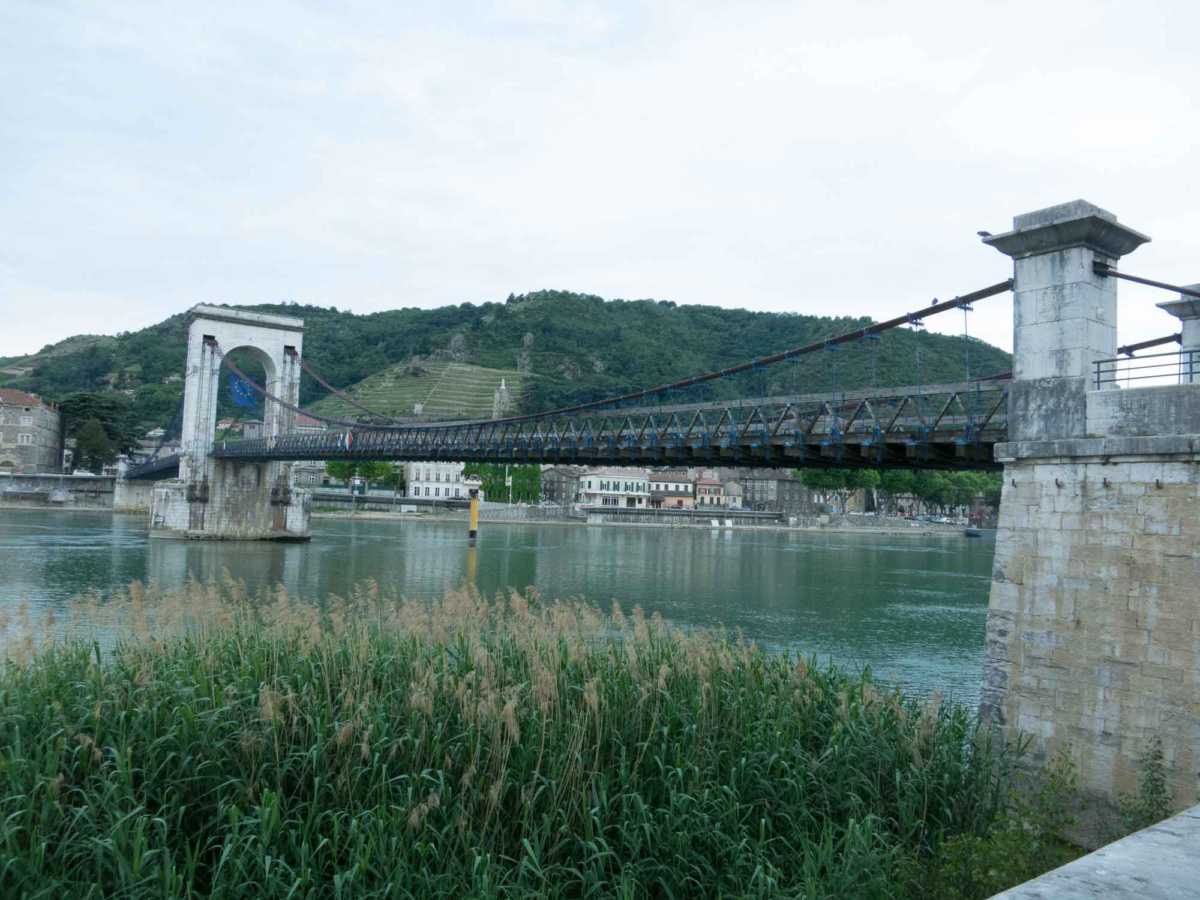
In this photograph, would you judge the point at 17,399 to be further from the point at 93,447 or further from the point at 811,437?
the point at 811,437

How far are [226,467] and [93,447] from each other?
139 ft

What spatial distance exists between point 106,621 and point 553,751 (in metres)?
4.14

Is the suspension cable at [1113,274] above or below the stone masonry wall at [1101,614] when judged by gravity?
above

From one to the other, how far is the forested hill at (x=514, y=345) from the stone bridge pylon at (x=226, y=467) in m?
41.2

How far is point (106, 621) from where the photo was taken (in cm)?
785

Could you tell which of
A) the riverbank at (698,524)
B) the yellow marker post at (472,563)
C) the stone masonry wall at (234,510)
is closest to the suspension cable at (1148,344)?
the yellow marker post at (472,563)

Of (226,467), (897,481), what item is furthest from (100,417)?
(897,481)

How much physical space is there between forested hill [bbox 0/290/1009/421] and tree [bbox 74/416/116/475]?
2154 cm

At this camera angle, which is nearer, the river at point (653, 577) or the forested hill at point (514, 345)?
the river at point (653, 577)

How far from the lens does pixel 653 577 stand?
32.5m

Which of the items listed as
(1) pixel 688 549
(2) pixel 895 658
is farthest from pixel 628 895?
(1) pixel 688 549

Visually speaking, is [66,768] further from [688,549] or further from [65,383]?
[65,383]

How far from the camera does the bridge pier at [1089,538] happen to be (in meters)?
7.41

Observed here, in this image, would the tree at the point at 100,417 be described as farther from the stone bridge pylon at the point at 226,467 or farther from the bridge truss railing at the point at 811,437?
the bridge truss railing at the point at 811,437
